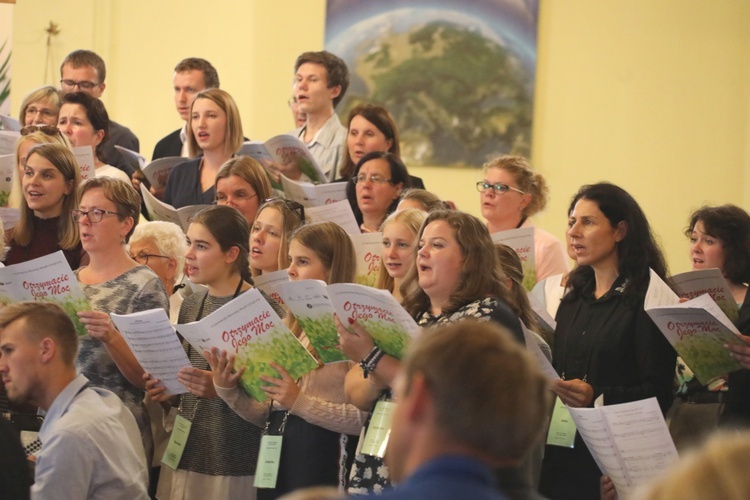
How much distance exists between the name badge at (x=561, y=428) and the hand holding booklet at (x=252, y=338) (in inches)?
32.5

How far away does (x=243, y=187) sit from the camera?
4.83 metres

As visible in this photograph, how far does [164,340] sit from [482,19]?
511cm

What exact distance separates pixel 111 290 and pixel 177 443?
0.64 m

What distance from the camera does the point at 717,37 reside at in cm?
788

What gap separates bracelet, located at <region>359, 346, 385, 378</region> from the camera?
10.6ft

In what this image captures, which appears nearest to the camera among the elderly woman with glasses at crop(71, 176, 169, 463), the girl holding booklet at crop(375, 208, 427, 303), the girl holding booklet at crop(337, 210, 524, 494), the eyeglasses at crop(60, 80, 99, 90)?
the girl holding booklet at crop(337, 210, 524, 494)

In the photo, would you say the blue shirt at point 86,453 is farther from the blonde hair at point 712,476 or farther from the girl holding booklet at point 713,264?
the blonde hair at point 712,476

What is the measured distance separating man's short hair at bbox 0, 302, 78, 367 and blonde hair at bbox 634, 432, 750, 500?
249cm

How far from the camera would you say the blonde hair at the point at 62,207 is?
15.4ft

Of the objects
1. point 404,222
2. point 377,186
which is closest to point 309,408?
point 404,222

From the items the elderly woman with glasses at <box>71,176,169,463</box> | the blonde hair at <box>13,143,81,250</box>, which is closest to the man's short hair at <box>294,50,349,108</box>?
the blonde hair at <box>13,143,81,250</box>

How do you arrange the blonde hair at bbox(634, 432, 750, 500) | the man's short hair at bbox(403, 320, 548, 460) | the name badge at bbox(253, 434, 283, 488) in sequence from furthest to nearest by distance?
the name badge at bbox(253, 434, 283, 488)
the man's short hair at bbox(403, 320, 548, 460)
the blonde hair at bbox(634, 432, 750, 500)

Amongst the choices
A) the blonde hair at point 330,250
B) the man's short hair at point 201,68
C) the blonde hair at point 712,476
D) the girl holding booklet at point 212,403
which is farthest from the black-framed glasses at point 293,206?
the blonde hair at point 712,476

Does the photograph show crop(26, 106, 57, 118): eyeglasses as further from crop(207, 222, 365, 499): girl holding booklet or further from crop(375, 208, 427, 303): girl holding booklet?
crop(375, 208, 427, 303): girl holding booklet
